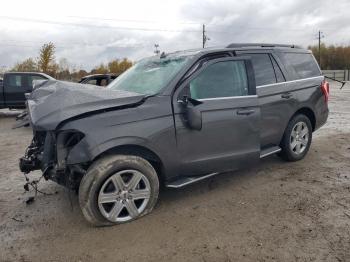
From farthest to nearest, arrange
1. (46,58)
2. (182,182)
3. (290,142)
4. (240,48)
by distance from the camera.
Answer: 1. (46,58)
2. (290,142)
3. (240,48)
4. (182,182)

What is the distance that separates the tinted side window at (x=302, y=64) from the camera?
5.54 m

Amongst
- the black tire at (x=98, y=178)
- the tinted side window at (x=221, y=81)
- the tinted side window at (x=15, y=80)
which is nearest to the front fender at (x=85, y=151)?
the black tire at (x=98, y=178)

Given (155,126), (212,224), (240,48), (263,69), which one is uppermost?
(240,48)

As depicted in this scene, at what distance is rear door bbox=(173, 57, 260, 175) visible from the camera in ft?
13.2

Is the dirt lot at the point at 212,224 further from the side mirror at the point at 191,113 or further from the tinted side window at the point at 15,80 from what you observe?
the tinted side window at the point at 15,80

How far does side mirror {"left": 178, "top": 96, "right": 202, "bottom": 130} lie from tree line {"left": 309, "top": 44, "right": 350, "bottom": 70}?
231 feet

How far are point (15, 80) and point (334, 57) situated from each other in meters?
69.1

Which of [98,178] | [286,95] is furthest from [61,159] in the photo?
[286,95]

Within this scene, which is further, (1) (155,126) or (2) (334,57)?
(2) (334,57)

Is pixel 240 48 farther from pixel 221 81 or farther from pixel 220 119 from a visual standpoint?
pixel 220 119

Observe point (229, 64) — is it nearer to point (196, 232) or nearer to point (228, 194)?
point (228, 194)

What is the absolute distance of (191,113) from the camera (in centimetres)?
389

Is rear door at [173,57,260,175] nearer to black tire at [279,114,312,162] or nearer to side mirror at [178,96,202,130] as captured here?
side mirror at [178,96,202,130]

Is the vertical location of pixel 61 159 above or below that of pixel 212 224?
above
